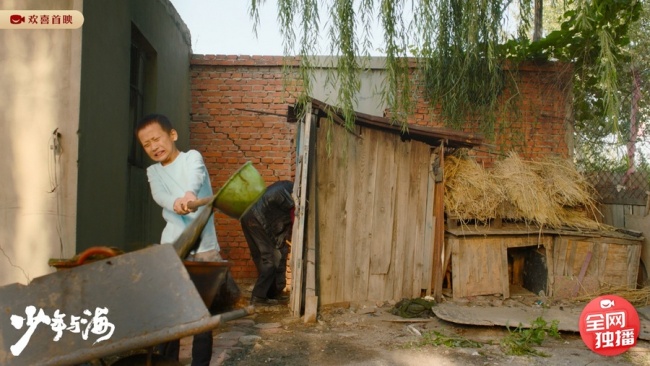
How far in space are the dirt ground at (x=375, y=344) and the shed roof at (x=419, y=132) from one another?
213 centimetres

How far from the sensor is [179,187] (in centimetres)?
345

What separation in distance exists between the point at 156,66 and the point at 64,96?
2.98 meters

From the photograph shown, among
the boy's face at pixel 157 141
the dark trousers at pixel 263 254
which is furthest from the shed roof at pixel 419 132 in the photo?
the boy's face at pixel 157 141

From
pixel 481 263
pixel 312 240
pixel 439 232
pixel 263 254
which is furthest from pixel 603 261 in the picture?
pixel 263 254

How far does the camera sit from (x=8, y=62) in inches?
186

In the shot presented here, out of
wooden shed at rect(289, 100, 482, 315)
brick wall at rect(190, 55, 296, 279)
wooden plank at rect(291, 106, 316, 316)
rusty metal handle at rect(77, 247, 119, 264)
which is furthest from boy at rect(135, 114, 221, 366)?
brick wall at rect(190, 55, 296, 279)

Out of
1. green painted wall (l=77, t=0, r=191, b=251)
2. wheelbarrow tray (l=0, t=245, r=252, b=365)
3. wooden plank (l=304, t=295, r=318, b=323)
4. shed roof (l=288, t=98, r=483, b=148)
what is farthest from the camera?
shed roof (l=288, t=98, r=483, b=148)

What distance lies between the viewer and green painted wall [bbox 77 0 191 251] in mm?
4977

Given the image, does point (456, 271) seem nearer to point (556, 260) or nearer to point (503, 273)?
point (503, 273)

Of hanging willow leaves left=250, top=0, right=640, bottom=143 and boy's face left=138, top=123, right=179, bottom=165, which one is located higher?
hanging willow leaves left=250, top=0, right=640, bottom=143

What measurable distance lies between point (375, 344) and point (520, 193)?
2954 millimetres

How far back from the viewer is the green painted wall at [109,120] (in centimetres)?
498

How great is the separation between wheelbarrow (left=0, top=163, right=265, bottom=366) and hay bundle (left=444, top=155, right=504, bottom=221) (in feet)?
18.5

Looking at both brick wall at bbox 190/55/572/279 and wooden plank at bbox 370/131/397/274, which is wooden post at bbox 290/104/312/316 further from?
brick wall at bbox 190/55/572/279
